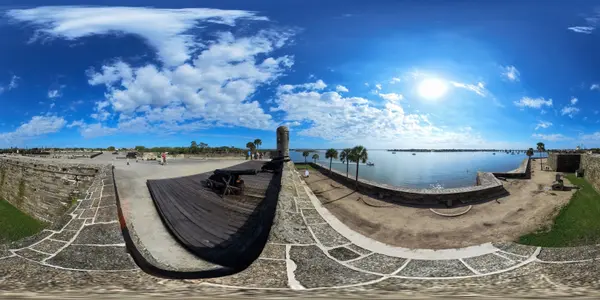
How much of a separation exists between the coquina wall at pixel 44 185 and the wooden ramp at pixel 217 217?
160 inches

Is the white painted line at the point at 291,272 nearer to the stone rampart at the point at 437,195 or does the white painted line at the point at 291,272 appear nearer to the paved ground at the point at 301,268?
the paved ground at the point at 301,268

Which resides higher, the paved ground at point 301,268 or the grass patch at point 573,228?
the paved ground at point 301,268

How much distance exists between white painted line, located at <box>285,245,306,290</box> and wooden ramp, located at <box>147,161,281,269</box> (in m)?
0.67

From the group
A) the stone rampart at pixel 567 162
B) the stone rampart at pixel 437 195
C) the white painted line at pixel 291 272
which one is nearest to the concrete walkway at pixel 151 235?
the white painted line at pixel 291 272

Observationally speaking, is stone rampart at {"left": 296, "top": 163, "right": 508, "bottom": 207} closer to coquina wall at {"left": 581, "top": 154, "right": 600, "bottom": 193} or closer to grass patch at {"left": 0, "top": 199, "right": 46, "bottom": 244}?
coquina wall at {"left": 581, "top": 154, "right": 600, "bottom": 193}

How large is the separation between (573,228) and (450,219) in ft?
15.4

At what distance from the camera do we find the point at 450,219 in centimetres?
1452

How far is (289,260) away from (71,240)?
467 cm

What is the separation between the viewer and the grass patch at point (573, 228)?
30.7ft

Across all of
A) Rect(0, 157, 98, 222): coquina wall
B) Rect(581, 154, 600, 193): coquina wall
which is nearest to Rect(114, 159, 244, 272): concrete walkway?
Rect(0, 157, 98, 222): coquina wall

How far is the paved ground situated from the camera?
10.5 ft

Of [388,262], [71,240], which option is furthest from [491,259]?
[71,240]

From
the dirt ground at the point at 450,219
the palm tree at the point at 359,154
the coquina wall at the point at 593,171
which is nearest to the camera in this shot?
the dirt ground at the point at 450,219

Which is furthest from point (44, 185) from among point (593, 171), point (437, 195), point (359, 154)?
point (593, 171)
